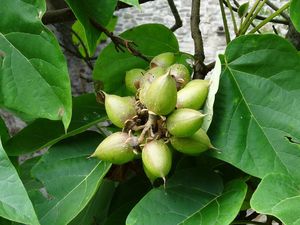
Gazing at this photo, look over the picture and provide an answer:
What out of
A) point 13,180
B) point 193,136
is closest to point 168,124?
point 193,136

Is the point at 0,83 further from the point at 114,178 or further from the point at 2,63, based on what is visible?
the point at 114,178

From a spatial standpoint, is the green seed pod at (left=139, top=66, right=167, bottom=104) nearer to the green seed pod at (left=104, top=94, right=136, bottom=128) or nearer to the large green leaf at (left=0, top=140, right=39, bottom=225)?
the green seed pod at (left=104, top=94, right=136, bottom=128)

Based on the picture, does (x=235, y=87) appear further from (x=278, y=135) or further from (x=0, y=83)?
(x=0, y=83)

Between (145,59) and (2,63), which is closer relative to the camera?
(2,63)

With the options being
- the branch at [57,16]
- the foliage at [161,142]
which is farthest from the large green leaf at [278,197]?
the branch at [57,16]

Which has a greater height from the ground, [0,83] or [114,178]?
[0,83]

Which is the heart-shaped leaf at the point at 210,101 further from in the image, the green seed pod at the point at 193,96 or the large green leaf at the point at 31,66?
the large green leaf at the point at 31,66

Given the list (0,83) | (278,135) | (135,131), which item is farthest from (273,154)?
(0,83)
